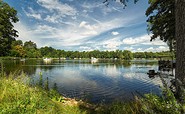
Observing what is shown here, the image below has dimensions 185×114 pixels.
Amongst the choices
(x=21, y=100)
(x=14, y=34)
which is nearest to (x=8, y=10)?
(x=14, y=34)

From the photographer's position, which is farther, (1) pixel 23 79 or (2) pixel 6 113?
(1) pixel 23 79

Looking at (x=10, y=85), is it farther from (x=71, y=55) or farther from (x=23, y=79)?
(x=71, y=55)

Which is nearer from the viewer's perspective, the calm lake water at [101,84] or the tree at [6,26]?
the calm lake water at [101,84]

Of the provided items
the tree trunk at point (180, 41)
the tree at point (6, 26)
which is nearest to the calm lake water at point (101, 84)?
the tree trunk at point (180, 41)

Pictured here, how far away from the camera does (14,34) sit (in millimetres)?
25047

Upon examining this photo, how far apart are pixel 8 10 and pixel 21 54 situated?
3655 inches

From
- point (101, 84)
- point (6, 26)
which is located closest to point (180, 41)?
point (101, 84)

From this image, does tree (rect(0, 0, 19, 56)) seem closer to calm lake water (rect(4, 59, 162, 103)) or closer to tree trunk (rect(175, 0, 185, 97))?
calm lake water (rect(4, 59, 162, 103))

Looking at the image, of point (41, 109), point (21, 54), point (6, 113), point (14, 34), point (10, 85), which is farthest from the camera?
point (21, 54)

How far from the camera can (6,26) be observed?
23.6 metres

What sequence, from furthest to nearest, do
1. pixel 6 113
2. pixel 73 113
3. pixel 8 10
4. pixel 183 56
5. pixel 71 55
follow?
pixel 71 55 < pixel 8 10 < pixel 73 113 < pixel 6 113 < pixel 183 56

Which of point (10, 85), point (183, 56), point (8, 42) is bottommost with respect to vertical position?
point (10, 85)

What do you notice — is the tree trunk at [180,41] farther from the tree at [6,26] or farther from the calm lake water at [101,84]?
the tree at [6,26]

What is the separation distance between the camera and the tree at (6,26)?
73.4 feet
